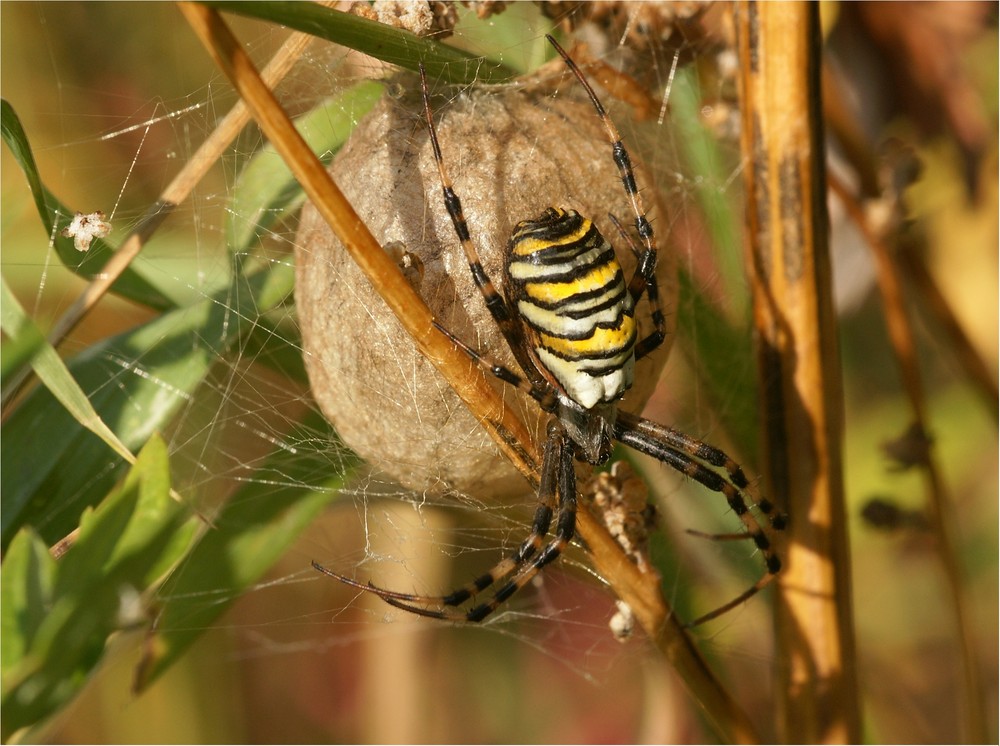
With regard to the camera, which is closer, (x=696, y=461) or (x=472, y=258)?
(x=472, y=258)

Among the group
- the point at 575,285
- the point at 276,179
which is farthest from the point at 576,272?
the point at 276,179

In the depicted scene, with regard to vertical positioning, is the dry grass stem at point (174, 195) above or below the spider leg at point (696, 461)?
above

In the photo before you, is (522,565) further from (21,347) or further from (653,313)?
(21,347)

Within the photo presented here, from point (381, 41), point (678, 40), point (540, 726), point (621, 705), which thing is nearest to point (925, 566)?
point (621, 705)

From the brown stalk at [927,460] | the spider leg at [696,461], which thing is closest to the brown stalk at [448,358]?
the spider leg at [696,461]

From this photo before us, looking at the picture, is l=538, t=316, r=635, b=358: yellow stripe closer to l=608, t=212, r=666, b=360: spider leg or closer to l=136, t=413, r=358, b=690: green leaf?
l=608, t=212, r=666, b=360: spider leg

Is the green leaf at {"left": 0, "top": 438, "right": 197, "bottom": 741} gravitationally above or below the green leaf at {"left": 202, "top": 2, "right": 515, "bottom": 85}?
below

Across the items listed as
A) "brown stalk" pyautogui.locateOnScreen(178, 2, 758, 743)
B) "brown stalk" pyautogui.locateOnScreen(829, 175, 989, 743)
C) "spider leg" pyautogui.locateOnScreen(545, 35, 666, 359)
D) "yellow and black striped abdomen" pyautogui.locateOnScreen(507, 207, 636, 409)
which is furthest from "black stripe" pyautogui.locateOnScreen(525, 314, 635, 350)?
"brown stalk" pyautogui.locateOnScreen(829, 175, 989, 743)

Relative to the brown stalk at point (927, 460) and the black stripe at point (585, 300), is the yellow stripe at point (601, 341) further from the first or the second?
the brown stalk at point (927, 460)
